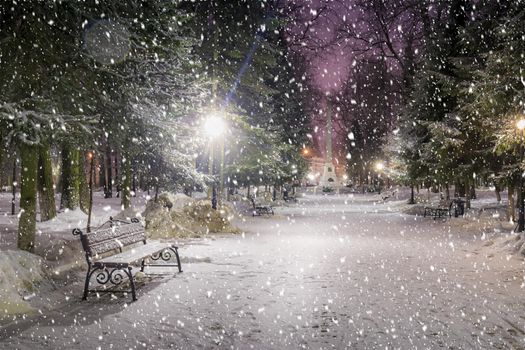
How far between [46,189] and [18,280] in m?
9.48

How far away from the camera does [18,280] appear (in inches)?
271

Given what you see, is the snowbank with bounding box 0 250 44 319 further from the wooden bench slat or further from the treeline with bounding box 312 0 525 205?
the treeline with bounding box 312 0 525 205

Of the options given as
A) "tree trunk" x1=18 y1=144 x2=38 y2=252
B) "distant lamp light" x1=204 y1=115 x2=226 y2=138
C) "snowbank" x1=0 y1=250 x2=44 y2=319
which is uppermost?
"distant lamp light" x1=204 y1=115 x2=226 y2=138

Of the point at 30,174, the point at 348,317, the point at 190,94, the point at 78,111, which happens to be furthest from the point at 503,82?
the point at 30,174

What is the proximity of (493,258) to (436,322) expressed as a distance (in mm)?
5866

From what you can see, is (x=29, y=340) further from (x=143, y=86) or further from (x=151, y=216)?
(x=151, y=216)

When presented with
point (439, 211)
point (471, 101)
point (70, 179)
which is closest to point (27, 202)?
point (70, 179)

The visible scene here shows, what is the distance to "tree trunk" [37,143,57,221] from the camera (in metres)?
15.3

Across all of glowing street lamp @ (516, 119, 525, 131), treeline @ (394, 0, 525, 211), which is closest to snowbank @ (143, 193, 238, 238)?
treeline @ (394, 0, 525, 211)

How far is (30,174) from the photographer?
8672 mm

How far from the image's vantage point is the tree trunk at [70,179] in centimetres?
1773

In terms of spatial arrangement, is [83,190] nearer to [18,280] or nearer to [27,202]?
[27,202]

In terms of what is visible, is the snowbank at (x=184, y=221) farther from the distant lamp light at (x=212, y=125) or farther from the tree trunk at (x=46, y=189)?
the tree trunk at (x=46, y=189)

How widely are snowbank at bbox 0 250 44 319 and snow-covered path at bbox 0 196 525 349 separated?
0.47 meters
